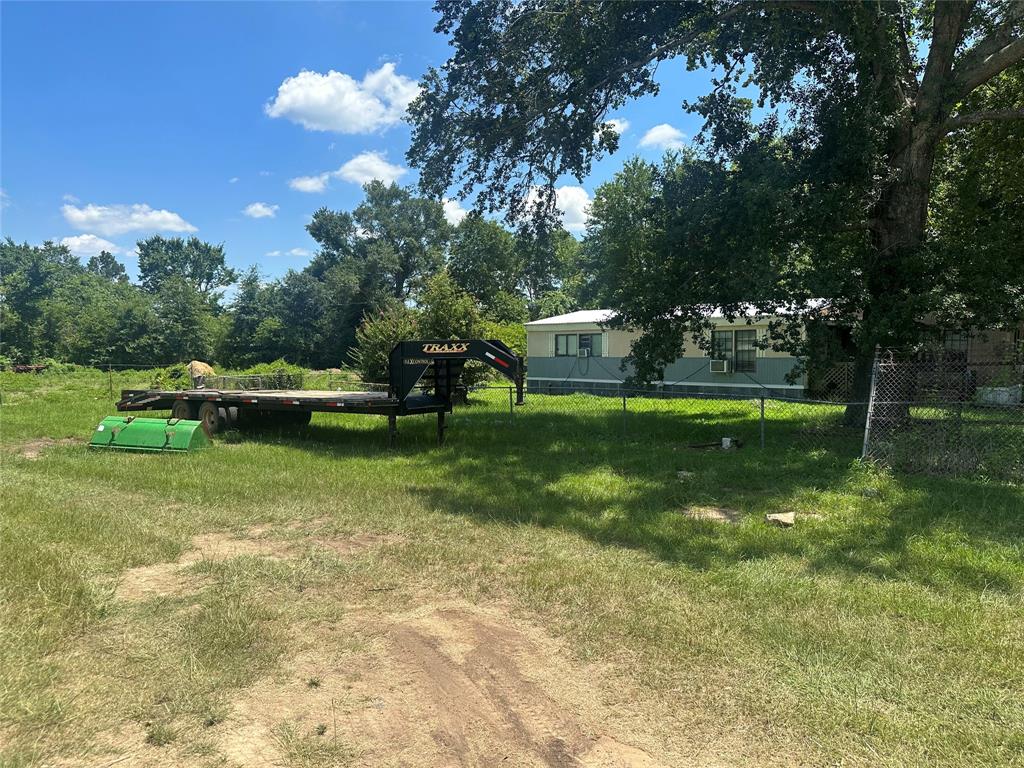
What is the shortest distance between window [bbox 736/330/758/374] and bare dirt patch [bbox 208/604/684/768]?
1849 centimetres

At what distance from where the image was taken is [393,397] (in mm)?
11633

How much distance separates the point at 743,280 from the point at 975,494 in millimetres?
4790

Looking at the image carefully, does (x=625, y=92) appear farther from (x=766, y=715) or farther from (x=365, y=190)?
(x=365, y=190)

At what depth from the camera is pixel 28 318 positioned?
50688 millimetres

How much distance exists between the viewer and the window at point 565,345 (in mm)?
25672

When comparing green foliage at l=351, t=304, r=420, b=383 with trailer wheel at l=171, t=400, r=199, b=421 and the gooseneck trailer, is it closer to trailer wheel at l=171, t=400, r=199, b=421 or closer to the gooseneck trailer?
the gooseneck trailer

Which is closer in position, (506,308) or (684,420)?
(684,420)

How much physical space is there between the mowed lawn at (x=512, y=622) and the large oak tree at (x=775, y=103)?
4.56 meters

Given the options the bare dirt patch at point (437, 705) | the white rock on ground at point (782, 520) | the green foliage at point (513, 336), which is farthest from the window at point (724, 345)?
the bare dirt patch at point (437, 705)

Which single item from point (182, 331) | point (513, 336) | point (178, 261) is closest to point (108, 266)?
point (178, 261)

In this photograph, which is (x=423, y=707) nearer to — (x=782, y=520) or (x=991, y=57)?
(x=782, y=520)

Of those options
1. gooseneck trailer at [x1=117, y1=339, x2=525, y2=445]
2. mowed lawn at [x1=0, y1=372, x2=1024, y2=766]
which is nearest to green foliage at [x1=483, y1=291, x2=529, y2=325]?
gooseneck trailer at [x1=117, y1=339, x2=525, y2=445]

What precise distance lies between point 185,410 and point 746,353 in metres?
16.8

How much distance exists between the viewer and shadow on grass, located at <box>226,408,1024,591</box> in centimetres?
570
